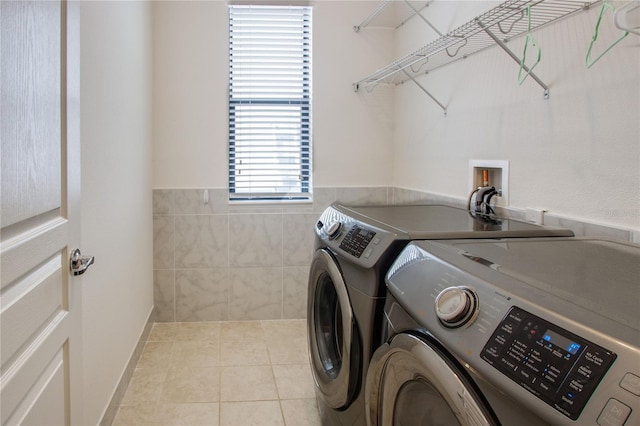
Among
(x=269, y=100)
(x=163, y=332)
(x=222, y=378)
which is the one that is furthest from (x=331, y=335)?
(x=269, y=100)

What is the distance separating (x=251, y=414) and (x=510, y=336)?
162 centimetres

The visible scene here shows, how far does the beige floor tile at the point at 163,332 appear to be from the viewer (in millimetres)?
2852

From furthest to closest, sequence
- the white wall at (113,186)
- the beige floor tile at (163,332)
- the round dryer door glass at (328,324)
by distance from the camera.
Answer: the beige floor tile at (163,332)
the round dryer door glass at (328,324)
the white wall at (113,186)

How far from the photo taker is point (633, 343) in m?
0.58

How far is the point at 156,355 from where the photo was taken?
2.63 metres

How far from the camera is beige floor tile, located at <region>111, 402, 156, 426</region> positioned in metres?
1.99

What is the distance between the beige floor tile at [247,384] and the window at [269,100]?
3.83ft

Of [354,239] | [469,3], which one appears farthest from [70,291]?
[469,3]

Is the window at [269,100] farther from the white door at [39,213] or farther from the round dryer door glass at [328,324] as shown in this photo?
the white door at [39,213]

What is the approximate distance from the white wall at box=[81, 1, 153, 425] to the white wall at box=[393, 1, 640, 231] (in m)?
1.56

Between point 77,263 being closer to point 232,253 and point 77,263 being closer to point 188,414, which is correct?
point 188,414

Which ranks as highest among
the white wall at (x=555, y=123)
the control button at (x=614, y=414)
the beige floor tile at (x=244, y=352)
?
the white wall at (x=555, y=123)

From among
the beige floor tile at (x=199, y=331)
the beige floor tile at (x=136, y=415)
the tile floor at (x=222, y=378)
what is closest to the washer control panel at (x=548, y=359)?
the tile floor at (x=222, y=378)

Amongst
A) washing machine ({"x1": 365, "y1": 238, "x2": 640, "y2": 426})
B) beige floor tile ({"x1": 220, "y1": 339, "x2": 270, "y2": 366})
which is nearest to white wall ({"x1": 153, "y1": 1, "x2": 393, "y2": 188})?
beige floor tile ({"x1": 220, "y1": 339, "x2": 270, "y2": 366})
